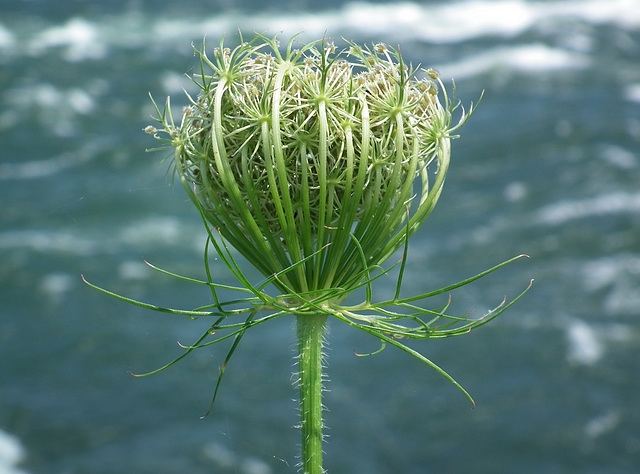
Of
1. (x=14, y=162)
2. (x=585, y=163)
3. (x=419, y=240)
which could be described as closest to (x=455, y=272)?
(x=419, y=240)

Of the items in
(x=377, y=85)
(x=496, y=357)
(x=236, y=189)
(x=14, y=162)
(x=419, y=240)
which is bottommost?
(x=236, y=189)

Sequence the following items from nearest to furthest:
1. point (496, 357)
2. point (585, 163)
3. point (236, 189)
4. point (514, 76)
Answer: point (236, 189)
point (496, 357)
point (585, 163)
point (514, 76)

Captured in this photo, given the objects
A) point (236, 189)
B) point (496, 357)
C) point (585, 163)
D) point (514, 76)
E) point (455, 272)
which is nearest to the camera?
point (236, 189)

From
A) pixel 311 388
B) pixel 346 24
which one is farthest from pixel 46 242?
pixel 311 388

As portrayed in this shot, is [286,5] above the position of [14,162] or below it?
above

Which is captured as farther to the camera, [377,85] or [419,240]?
[419,240]

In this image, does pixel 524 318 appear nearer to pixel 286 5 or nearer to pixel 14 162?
pixel 286 5

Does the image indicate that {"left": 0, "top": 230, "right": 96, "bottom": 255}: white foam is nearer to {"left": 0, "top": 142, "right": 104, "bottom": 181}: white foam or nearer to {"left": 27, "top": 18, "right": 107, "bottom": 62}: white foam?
{"left": 0, "top": 142, "right": 104, "bottom": 181}: white foam

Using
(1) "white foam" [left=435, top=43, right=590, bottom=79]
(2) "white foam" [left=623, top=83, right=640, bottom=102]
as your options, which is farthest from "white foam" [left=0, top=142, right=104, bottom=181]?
(2) "white foam" [left=623, top=83, right=640, bottom=102]

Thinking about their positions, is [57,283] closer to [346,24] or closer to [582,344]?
[346,24]
